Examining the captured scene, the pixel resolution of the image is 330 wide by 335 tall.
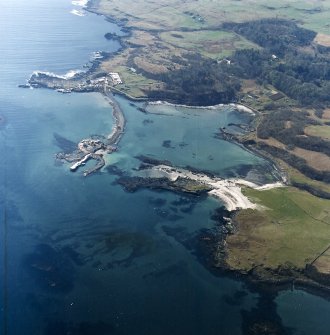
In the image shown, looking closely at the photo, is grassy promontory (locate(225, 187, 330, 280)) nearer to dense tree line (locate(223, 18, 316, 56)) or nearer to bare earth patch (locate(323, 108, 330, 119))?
bare earth patch (locate(323, 108, 330, 119))

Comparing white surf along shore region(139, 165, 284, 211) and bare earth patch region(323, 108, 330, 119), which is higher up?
bare earth patch region(323, 108, 330, 119)

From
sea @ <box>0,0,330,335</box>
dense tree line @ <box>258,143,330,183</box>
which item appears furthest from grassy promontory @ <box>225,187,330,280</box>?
dense tree line @ <box>258,143,330,183</box>

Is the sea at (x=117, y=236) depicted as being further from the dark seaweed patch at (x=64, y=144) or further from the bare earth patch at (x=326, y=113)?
the bare earth patch at (x=326, y=113)

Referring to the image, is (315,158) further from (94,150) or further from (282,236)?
(94,150)

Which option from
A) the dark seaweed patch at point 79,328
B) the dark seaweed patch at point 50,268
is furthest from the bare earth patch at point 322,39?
the dark seaweed patch at point 79,328

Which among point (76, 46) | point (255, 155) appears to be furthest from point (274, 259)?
point (76, 46)

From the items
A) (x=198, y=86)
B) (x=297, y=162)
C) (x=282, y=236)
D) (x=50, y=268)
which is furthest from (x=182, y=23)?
(x=50, y=268)

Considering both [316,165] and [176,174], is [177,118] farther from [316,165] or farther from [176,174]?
[316,165]
